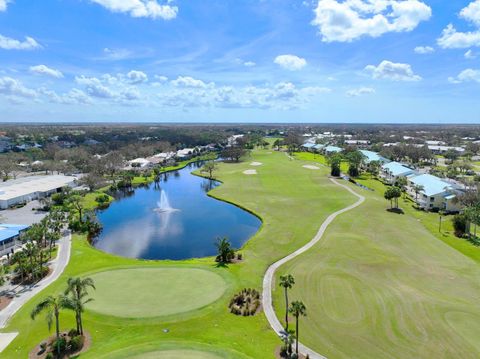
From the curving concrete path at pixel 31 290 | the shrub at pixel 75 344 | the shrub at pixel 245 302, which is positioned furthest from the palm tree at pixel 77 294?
the shrub at pixel 245 302

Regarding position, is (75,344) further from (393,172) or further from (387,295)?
(393,172)

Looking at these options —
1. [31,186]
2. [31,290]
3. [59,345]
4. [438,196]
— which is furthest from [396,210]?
[31,186]

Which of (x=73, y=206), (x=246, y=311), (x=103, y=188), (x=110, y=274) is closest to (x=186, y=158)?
(x=103, y=188)

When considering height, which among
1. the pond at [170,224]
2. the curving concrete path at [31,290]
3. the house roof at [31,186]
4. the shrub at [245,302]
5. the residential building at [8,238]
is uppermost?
the house roof at [31,186]

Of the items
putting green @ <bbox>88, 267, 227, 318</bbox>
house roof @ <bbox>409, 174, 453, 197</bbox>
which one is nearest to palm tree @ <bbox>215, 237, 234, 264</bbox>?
putting green @ <bbox>88, 267, 227, 318</bbox>

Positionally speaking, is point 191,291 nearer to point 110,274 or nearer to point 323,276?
point 110,274

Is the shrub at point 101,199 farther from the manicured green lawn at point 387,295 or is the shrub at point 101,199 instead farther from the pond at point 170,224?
the manicured green lawn at point 387,295

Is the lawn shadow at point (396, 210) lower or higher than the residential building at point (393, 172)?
lower
